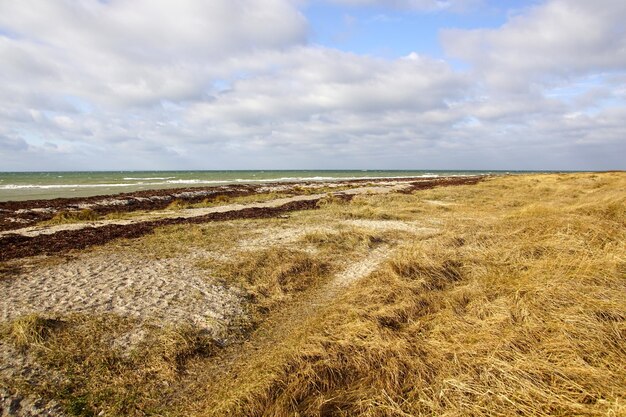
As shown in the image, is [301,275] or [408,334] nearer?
[408,334]

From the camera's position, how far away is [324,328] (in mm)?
5332

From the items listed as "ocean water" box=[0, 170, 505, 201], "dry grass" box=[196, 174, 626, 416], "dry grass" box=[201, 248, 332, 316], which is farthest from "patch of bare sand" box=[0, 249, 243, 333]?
"ocean water" box=[0, 170, 505, 201]

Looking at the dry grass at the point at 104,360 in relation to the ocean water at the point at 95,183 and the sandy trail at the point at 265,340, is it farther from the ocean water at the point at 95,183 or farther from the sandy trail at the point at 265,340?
the ocean water at the point at 95,183

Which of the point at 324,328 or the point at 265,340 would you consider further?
the point at 265,340

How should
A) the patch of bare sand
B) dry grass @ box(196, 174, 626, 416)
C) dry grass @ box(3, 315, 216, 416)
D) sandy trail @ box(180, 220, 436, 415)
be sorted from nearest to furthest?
dry grass @ box(196, 174, 626, 416), dry grass @ box(3, 315, 216, 416), sandy trail @ box(180, 220, 436, 415), the patch of bare sand

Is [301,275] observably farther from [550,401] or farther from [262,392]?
[550,401]

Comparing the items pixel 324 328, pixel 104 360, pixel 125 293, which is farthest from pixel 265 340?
pixel 125 293

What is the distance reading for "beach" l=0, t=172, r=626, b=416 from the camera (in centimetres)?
348

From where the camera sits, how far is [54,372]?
14.3 ft

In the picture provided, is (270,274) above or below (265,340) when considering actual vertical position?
above

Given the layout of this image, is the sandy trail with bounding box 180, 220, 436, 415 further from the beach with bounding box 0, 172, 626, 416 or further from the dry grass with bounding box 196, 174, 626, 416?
the dry grass with bounding box 196, 174, 626, 416

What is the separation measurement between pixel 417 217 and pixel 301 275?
1003 centimetres

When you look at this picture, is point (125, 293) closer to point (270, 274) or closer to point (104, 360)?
point (104, 360)

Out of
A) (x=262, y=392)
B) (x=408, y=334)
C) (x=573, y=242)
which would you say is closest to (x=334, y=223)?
(x=573, y=242)
